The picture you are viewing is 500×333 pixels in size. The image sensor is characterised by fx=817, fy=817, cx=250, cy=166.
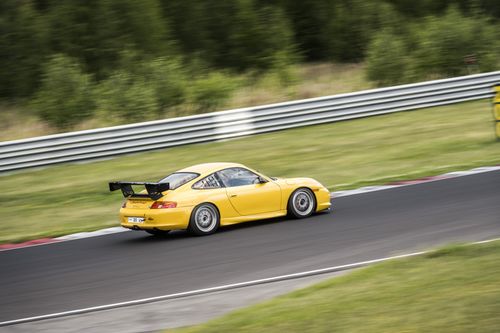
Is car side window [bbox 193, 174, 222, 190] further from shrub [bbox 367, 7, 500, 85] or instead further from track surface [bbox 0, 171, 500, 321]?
shrub [bbox 367, 7, 500, 85]

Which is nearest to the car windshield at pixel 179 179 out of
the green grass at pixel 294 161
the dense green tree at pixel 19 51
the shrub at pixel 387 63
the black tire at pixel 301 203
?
the black tire at pixel 301 203

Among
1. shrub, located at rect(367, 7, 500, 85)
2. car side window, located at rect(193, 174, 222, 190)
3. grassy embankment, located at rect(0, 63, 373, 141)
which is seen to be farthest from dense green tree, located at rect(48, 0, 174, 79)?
car side window, located at rect(193, 174, 222, 190)

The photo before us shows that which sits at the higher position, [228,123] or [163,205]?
[228,123]

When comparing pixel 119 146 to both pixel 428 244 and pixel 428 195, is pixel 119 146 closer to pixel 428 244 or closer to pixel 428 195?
pixel 428 195

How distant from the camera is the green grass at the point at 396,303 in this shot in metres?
6.39

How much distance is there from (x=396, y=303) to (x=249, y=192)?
21.1 ft

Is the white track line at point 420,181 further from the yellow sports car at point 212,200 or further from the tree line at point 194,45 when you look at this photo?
the tree line at point 194,45

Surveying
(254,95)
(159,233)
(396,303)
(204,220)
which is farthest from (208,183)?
(254,95)

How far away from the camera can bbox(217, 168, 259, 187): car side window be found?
43.4 feet

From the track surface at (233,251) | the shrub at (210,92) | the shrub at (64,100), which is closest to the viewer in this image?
the track surface at (233,251)

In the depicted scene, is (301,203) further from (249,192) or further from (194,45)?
(194,45)

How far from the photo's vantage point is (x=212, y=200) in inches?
504

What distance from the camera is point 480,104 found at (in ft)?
82.4

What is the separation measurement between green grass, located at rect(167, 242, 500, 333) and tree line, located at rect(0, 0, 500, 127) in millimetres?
17549
